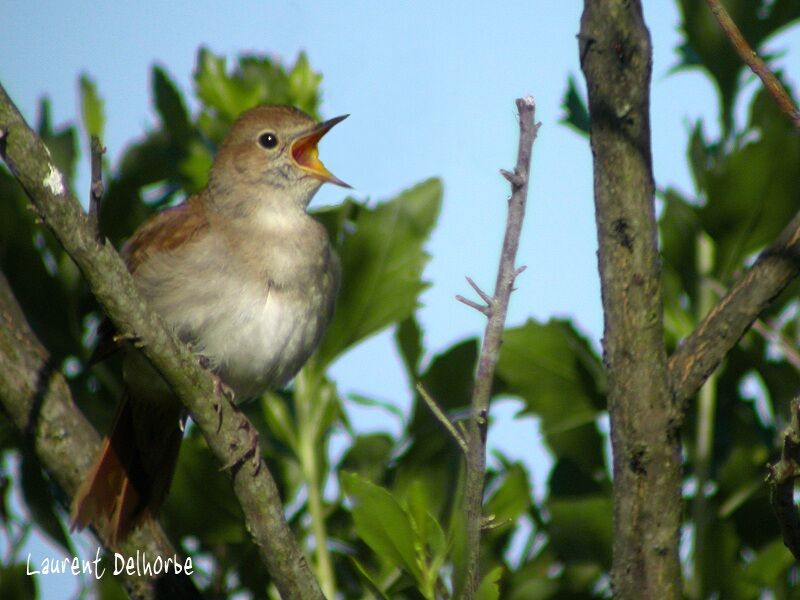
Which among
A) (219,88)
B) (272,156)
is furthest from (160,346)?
(272,156)

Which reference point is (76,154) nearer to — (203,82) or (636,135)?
(203,82)

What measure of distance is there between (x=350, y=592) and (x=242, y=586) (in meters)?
0.33

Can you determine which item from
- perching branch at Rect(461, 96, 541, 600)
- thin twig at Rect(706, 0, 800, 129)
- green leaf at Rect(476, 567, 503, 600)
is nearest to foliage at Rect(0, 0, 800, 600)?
green leaf at Rect(476, 567, 503, 600)

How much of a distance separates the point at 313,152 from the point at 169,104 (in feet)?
1.82

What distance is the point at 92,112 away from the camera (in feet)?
12.0

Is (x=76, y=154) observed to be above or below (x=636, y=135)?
above

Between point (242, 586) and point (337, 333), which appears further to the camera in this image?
point (337, 333)

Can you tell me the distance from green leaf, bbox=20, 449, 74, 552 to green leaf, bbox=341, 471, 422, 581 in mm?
1158

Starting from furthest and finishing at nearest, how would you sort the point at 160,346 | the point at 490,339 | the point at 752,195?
the point at 752,195 → the point at 160,346 → the point at 490,339

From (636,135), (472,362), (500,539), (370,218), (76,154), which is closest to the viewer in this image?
(636,135)

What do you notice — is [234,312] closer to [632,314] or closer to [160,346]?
[160,346]

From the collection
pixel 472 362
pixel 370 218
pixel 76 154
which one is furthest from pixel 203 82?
pixel 472 362

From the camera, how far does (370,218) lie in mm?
3252

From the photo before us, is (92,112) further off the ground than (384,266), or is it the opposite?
(92,112)
